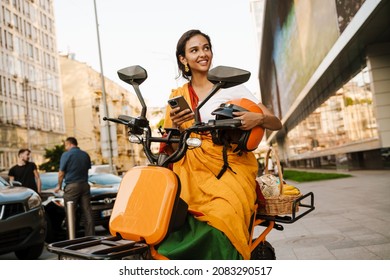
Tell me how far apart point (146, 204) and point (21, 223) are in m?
3.74

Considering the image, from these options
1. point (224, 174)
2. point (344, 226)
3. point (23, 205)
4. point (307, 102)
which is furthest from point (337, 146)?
point (224, 174)

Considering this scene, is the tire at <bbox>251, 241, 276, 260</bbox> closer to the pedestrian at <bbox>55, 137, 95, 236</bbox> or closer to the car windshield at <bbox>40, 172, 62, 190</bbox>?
the pedestrian at <bbox>55, 137, 95, 236</bbox>

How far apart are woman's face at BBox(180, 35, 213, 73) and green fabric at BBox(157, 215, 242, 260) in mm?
783

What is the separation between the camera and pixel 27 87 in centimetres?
2364

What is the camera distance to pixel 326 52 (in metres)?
18.4

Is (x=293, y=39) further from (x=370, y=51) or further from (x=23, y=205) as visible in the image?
(x=23, y=205)

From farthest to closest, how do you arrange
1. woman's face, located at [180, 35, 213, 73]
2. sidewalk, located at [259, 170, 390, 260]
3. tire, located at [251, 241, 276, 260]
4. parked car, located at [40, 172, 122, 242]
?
parked car, located at [40, 172, 122, 242], sidewalk, located at [259, 170, 390, 260], tire, located at [251, 241, 276, 260], woman's face, located at [180, 35, 213, 73]

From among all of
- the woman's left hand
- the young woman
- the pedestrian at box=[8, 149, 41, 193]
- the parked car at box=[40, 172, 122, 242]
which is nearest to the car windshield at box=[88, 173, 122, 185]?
the parked car at box=[40, 172, 122, 242]

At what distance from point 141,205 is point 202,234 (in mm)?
323

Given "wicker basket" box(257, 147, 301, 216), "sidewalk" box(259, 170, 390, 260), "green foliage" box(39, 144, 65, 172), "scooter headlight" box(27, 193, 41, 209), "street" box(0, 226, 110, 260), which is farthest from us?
"green foliage" box(39, 144, 65, 172)

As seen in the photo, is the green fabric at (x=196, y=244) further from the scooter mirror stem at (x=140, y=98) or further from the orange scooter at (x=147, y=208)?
the scooter mirror stem at (x=140, y=98)

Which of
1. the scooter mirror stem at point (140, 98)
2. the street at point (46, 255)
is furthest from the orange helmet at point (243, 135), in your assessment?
the street at point (46, 255)

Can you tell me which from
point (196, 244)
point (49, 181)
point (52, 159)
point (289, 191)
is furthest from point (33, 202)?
point (52, 159)

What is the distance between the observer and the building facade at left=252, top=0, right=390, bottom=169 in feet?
49.2
